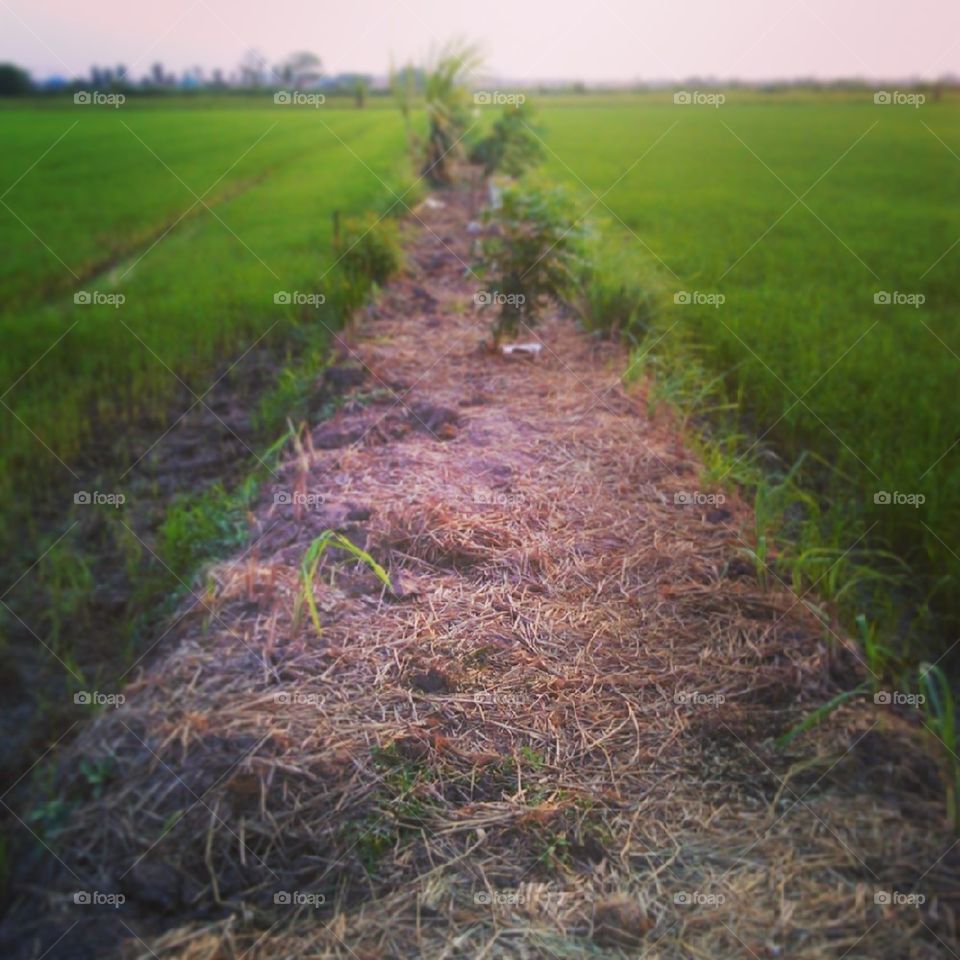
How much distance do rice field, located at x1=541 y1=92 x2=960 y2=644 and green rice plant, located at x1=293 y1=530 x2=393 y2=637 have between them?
1262 mm

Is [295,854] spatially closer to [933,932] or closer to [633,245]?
[933,932]

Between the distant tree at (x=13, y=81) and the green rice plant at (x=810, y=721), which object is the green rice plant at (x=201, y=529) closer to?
the green rice plant at (x=810, y=721)

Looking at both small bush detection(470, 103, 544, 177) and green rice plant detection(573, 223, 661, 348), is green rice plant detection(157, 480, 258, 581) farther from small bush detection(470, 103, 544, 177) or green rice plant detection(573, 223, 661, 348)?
small bush detection(470, 103, 544, 177)

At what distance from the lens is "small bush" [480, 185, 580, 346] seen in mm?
4066

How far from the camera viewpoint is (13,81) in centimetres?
1368

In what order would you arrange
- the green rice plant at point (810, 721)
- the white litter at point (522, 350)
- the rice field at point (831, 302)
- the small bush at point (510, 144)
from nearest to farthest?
the green rice plant at point (810, 721) → the rice field at point (831, 302) → the white litter at point (522, 350) → the small bush at point (510, 144)

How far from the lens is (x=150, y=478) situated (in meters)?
3.13

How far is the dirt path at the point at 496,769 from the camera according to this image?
1.33 meters

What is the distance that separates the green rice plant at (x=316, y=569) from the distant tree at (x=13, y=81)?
566 inches

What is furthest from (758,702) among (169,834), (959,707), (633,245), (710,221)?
(710,221)

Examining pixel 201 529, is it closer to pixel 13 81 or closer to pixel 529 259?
pixel 529 259

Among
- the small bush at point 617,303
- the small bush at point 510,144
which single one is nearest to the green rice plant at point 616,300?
the small bush at point 617,303

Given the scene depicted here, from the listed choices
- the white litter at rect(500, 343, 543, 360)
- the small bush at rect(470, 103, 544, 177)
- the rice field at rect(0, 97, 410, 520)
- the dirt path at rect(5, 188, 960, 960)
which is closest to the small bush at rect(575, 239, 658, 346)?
the white litter at rect(500, 343, 543, 360)

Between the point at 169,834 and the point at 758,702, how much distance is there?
3.83ft
